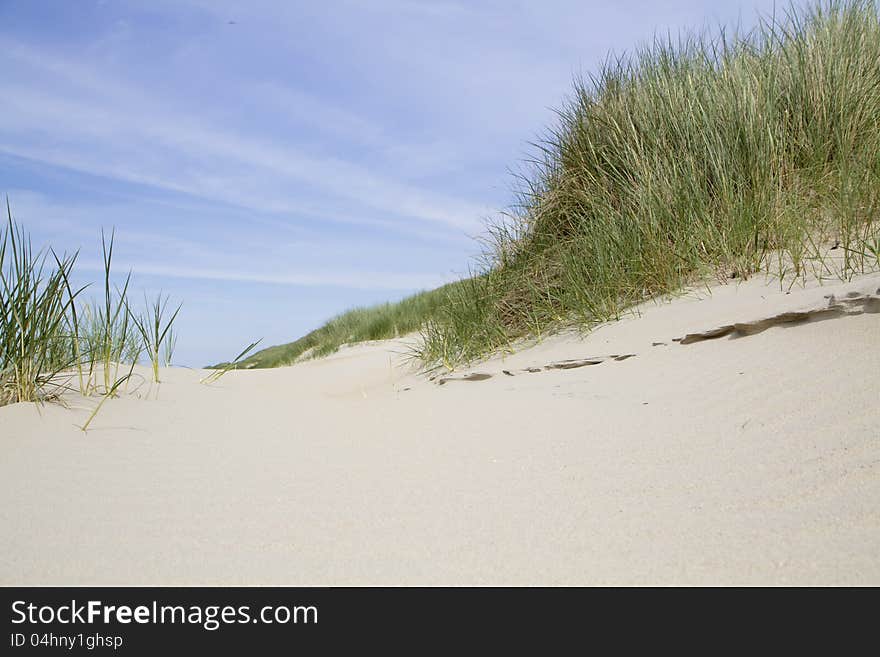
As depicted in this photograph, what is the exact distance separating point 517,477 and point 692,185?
10.2ft

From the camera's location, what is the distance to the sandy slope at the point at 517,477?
112cm

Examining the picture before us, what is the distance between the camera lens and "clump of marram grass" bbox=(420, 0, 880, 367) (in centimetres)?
359

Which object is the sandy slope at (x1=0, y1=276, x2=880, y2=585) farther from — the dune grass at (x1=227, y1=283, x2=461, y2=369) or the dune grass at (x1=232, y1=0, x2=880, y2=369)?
the dune grass at (x1=227, y1=283, x2=461, y2=369)

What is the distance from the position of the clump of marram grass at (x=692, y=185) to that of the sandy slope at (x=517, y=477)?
0.91 m

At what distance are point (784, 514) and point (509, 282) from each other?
3685mm

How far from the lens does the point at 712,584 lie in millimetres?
1005

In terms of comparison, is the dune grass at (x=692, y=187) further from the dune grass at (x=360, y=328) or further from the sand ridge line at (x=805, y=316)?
the dune grass at (x=360, y=328)

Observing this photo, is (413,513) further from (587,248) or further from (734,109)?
(734,109)
